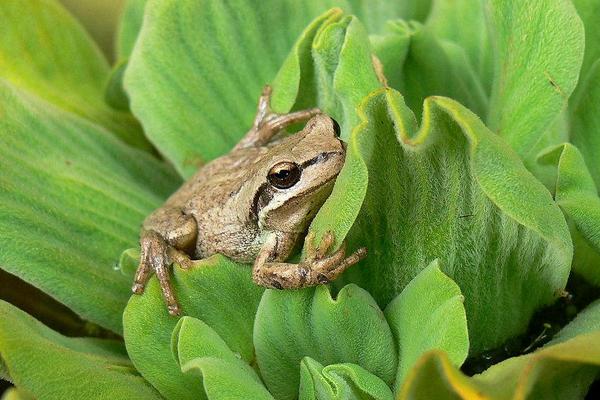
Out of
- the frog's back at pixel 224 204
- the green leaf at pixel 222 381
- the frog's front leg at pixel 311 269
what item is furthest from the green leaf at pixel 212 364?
the frog's back at pixel 224 204

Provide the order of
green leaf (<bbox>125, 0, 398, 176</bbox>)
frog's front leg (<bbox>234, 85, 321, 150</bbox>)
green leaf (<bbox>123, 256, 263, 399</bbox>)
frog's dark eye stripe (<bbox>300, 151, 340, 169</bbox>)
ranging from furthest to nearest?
green leaf (<bbox>125, 0, 398, 176</bbox>) < frog's front leg (<bbox>234, 85, 321, 150</bbox>) < frog's dark eye stripe (<bbox>300, 151, 340, 169</bbox>) < green leaf (<bbox>123, 256, 263, 399</bbox>)

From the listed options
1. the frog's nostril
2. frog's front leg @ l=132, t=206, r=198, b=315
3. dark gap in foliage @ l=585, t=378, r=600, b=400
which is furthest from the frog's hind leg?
dark gap in foliage @ l=585, t=378, r=600, b=400

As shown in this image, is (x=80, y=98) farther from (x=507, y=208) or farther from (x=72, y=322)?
(x=507, y=208)

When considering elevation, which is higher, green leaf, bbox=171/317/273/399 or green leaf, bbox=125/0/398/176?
green leaf, bbox=125/0/398/176

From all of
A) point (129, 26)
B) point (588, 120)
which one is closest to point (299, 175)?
point (588, 120)

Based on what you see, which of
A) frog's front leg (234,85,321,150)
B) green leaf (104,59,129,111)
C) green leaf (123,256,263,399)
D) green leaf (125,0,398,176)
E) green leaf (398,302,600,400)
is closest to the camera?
green leaf (398,302,600,400)

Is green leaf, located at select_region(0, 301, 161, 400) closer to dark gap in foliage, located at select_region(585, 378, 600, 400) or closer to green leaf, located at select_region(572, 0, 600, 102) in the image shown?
dark gap in foliage, located at select_region(585, 378, 600, 400)

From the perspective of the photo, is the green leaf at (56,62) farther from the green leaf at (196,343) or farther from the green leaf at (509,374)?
the green leaf at (509,374)
